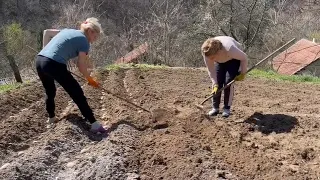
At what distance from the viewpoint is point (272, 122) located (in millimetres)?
6609

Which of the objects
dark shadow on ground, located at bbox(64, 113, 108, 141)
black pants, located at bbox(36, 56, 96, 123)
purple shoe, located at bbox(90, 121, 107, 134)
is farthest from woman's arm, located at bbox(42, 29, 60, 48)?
purple shoe, located at bbox(90, 121, 107, 134)

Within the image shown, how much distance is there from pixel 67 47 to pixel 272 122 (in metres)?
2.98

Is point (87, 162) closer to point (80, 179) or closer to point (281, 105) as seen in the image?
point (80, 179)

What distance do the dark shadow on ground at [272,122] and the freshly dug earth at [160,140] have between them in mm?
13

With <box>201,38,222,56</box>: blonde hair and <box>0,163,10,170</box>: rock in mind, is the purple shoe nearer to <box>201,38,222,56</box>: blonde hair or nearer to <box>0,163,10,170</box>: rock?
<box>0,163,10,170</box>: rock

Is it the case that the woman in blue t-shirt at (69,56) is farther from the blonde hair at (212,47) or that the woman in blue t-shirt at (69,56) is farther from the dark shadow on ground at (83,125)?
the blonde hair at (212,47)

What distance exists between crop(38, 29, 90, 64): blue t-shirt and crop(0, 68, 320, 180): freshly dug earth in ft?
2.94

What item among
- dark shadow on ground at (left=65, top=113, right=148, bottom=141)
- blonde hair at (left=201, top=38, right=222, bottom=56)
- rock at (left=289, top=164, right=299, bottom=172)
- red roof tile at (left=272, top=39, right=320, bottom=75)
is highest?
blonde hair at (left=201, top=38, right=222, bottom=56)

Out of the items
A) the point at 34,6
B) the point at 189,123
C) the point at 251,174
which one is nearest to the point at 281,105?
the point at 189,123

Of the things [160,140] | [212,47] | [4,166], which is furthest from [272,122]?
[4,166]

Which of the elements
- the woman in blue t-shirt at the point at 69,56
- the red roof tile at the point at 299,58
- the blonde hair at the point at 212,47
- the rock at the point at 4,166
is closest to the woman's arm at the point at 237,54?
the blonde hair at the point at 212,47

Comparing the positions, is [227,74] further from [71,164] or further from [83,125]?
[71,164]

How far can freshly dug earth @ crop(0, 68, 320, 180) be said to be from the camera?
471 centimetres

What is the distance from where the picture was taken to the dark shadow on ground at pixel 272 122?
6.34 meters
